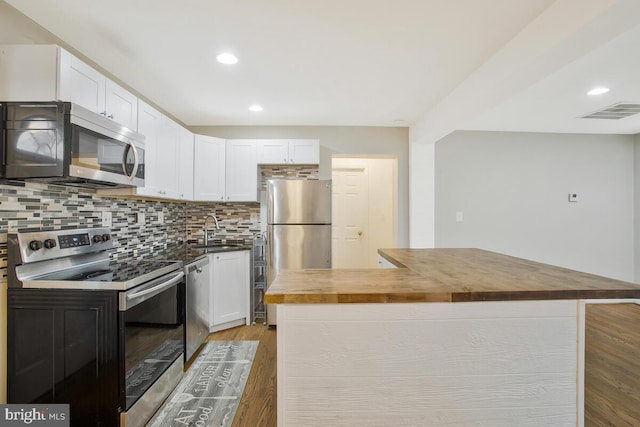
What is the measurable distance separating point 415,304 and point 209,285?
2.33 metres

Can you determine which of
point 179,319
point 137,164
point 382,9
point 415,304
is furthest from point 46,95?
point 415,304

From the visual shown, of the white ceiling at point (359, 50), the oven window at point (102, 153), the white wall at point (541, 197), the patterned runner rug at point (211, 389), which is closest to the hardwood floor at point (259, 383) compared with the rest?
the patterned runner rug at point (211, 389)

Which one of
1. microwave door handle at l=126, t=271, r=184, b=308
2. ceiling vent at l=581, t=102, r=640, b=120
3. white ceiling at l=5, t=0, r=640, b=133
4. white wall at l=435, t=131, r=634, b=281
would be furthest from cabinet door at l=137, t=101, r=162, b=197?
ceiling vent at l=581, t=102, r=640, b=120

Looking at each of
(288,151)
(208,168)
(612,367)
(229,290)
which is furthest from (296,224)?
(612,367)

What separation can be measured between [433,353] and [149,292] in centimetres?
157

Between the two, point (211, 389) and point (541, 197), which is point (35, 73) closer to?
point (211, 389)

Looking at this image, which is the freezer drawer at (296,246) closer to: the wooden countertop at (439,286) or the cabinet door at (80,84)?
the wooden countertop at (439,286)

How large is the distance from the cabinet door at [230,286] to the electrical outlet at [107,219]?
962 millimetres

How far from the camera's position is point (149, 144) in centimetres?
228

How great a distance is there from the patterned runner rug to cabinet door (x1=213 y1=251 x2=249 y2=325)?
1.23ft

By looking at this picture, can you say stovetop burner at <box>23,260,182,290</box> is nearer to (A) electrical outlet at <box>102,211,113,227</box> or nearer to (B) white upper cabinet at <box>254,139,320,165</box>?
(A) electrical outlet at <box>102,211,113,227</box>

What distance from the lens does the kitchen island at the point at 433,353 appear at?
1046 millimetres

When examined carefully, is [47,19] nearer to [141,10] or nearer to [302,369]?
[141,10]

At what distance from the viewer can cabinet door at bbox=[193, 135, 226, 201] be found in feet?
10.2
